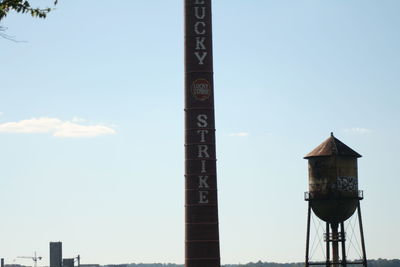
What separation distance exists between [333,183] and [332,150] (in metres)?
2.84

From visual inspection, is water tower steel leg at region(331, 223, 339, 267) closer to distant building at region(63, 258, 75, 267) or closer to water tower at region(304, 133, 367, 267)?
water tower at region(304, 133, 367, 267)

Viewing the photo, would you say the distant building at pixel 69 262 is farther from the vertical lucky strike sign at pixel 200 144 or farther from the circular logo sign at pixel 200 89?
the circular logo sign at pixel 200 89

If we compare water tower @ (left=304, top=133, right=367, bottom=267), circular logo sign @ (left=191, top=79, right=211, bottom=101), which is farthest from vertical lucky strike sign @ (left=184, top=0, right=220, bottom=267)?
water tower @ (left=304, top=133, right=367, bottom=267)

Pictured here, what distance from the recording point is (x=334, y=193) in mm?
58812

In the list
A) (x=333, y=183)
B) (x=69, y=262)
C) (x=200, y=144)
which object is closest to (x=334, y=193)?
(x=333, y=183)

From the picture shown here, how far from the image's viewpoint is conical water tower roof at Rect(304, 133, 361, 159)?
198 ft

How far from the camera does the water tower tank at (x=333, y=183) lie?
58969 millimetres

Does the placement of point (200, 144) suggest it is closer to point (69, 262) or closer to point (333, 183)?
point (333, 183)

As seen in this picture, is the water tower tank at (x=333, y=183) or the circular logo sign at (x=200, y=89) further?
the circular logo sign at (x=200, y=89)

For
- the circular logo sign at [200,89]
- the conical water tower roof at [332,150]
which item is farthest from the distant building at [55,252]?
the conical water tower roof at [332,150]

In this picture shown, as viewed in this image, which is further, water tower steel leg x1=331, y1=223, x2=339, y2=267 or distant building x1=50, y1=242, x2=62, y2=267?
distant building x1=50, y1=242, x2=62, y2=267

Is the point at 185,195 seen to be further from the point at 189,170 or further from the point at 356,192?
the point at 356,192

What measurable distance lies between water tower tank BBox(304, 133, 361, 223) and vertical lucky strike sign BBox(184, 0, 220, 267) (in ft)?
26.2

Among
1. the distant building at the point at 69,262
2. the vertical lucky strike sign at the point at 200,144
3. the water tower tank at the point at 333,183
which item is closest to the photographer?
the vertical lucky strike sign at the point at 200,144
